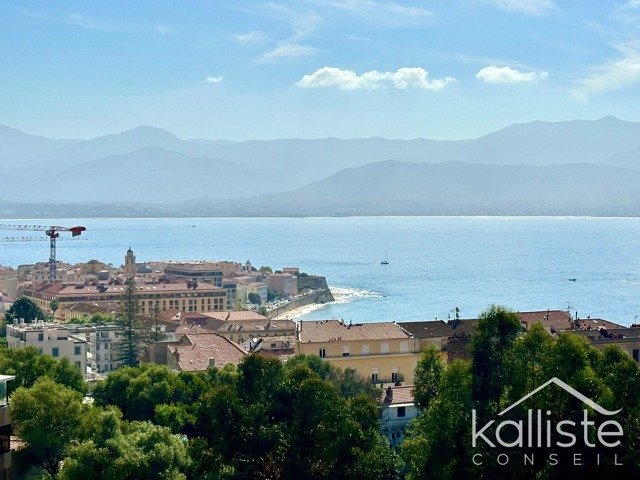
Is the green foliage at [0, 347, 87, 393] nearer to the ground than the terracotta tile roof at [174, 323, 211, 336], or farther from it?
farther from it

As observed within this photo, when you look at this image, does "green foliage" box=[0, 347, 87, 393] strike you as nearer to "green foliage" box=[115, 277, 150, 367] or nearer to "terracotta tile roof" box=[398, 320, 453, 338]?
"terracotta tile roof" box=[398, 320, 453, 338]

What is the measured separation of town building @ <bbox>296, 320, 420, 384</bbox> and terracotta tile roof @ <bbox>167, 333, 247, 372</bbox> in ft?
7.01

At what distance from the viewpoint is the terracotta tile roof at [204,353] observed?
2742cm

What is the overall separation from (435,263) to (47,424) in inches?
3916

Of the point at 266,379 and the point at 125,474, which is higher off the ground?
the point at 266,379

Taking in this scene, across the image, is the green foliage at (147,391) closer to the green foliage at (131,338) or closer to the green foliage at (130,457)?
the green foliage at (130,457)

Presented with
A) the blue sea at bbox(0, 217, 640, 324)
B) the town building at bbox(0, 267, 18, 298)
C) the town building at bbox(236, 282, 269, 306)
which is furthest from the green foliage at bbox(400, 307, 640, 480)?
the town building at bbox(236, 282, 269, 306)

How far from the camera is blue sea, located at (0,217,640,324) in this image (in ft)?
220

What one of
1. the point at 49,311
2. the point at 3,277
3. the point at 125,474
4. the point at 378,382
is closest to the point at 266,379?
the point at 125,474

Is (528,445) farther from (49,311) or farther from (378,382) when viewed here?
(49,311)

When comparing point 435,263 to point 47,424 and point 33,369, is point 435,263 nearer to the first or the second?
point 33,369

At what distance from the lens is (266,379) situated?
1487 cm

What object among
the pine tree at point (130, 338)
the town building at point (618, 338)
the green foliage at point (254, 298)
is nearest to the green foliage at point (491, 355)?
the town building at point (618, 338)

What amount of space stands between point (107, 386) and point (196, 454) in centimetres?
822
